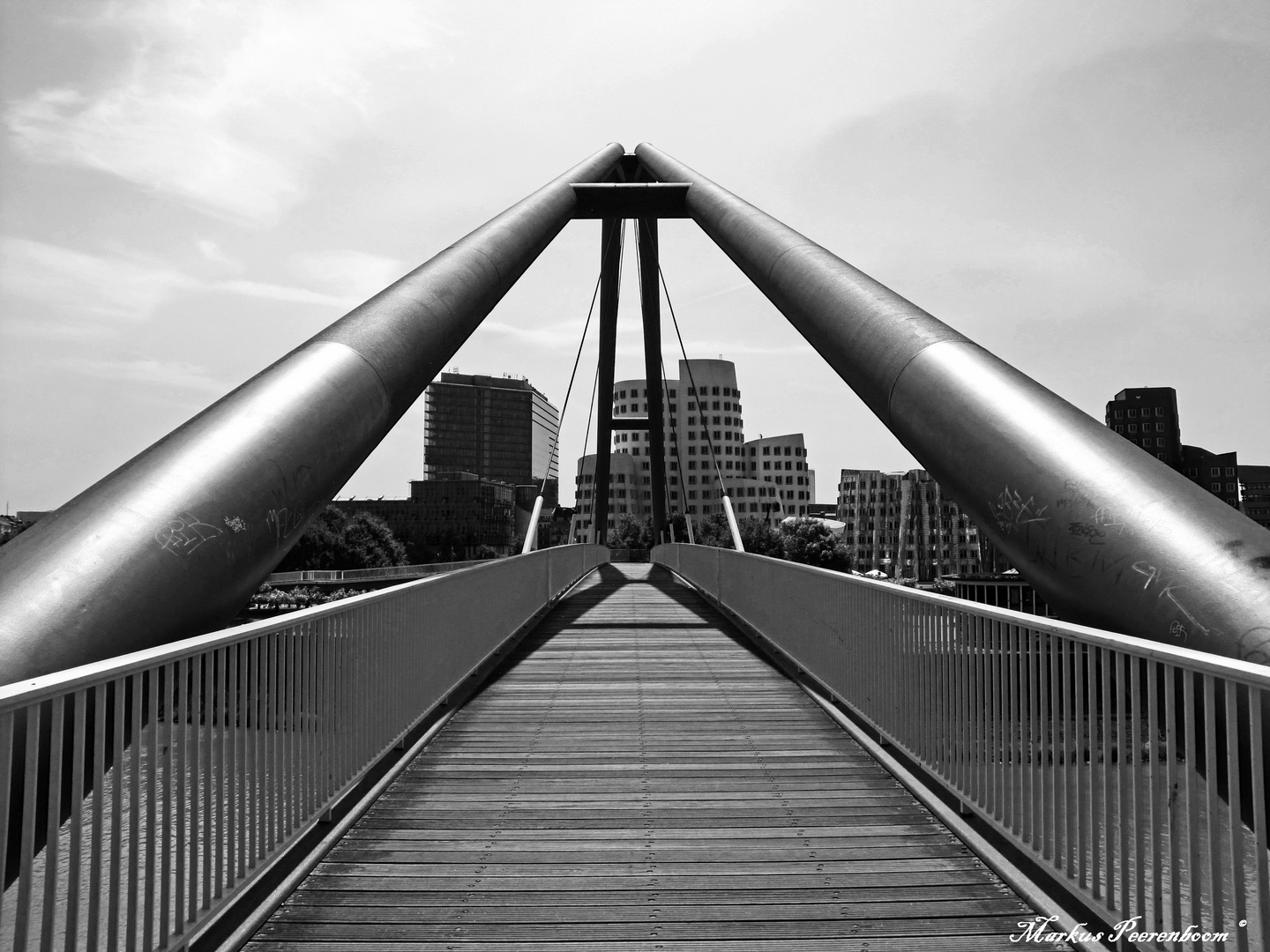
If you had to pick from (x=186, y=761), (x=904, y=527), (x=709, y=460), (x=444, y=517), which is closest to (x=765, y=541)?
(x=904, y=527)

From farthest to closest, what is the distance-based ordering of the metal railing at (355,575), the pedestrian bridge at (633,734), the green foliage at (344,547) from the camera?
the green foliage at (344,547), the metal railing at (355,575), the pedestrian bridge at (633,734)

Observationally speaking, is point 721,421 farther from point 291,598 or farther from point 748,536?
point 291,598

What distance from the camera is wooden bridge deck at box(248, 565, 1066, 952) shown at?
137 inches

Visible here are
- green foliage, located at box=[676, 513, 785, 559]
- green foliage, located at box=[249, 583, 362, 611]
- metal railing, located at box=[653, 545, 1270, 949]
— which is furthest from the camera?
green foliage, located at box=[676, 513, 785, 559]

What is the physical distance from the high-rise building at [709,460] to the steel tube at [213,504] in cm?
10371

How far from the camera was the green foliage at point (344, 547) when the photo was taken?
7356 cm

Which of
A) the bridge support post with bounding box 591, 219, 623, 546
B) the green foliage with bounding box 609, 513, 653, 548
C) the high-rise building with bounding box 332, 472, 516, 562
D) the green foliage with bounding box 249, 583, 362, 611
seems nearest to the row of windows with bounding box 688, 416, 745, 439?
the high-rise building with bounding box 332, 472, 516, 562

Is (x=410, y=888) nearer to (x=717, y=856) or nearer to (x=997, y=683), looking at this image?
(x=717, y=856)

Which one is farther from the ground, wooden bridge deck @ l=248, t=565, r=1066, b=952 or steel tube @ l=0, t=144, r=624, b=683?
steel tube @ l=0, t=144, r=624, b=683

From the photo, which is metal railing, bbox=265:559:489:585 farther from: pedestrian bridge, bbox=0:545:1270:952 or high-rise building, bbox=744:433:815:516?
high-rise building, bbox=744:433:815:516

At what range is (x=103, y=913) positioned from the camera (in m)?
3.52

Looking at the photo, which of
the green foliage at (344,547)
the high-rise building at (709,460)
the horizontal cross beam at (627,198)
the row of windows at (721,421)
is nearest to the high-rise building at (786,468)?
the high-rise building at (709,460)

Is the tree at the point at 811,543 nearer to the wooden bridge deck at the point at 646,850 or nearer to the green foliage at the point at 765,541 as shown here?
the green foliage at the point at 765,541

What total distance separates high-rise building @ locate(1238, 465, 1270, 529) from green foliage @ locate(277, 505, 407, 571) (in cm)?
12332
